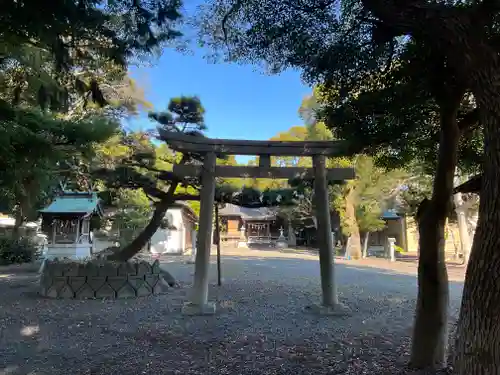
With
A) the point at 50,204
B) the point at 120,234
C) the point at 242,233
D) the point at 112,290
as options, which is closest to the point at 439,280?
the point at 112,290

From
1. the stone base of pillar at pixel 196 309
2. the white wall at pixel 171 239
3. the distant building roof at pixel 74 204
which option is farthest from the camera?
the white wall at pixel 171 239

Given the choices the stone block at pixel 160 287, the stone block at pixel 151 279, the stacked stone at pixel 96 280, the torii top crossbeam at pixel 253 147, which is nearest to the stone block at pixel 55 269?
the stacked stone at pixel 96 280

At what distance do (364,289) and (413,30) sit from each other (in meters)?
8.60

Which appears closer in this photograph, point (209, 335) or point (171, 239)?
point (209, 335)

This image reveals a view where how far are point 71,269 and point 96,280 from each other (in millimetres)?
613

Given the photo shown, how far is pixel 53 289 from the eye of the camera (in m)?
8.82

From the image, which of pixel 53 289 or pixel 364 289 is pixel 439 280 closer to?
pixel 364 289

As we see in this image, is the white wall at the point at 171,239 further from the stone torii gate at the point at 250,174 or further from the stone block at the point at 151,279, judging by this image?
the stone torii gate at the point at 250,174

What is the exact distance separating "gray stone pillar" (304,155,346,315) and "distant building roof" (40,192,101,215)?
340 inches

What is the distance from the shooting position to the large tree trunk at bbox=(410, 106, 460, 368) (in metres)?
3.69

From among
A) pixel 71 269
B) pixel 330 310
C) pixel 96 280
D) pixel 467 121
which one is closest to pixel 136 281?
pixel 96 280

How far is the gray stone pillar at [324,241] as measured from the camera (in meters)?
7.36

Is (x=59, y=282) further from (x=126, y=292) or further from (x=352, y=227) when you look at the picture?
(x=352, y=227)

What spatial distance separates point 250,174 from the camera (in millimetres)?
7938
